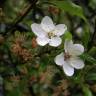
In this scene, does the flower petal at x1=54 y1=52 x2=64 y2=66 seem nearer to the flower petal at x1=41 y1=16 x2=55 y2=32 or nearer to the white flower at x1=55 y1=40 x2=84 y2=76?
the white flower at x1=55 y1=40 x2=84 y2=76

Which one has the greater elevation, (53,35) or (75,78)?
(53,35)

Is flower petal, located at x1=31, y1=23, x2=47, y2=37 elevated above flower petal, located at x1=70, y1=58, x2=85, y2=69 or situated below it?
above

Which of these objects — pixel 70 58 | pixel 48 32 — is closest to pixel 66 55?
pixel 70 58

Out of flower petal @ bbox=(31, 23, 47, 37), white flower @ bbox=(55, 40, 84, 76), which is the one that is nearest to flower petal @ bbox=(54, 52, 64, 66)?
white flower @ bbox=(55, 40, 84, 76)

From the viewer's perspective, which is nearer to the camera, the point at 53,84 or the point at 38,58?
the point at 38,58

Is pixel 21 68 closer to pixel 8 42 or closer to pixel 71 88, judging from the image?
pixel 8 42

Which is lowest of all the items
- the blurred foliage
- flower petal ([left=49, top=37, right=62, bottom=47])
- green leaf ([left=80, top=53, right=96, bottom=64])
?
the blurred foliage

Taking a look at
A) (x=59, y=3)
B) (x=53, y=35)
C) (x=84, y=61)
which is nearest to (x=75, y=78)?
(x=84, y=61)
